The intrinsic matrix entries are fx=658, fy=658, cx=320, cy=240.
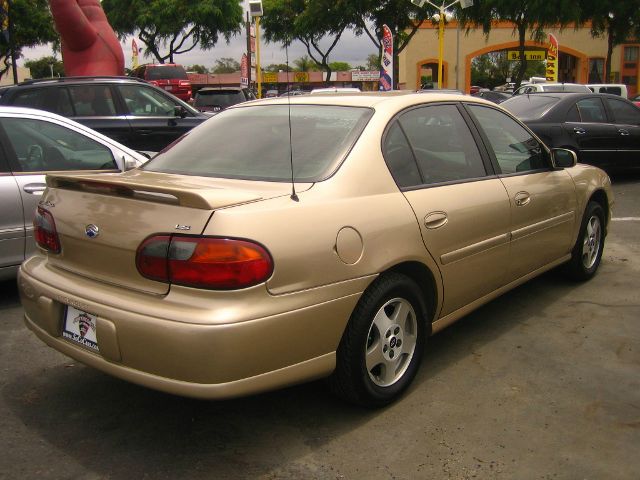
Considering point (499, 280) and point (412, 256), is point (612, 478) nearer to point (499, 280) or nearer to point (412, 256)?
point (412, 256)

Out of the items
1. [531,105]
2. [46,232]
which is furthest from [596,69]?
[46,232]

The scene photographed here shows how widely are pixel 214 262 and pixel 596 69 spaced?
52.4m

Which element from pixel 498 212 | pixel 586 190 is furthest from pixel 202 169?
pixel 586 190

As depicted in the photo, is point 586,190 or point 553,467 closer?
point 553,467

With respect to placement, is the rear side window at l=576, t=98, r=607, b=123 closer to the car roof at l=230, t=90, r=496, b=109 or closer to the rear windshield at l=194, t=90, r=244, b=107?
the car roof at l=230, t=90, r=496, b=109

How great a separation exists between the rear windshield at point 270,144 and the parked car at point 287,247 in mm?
12

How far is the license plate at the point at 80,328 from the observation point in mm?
2803

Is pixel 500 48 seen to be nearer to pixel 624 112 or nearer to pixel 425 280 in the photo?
pixel 624 112

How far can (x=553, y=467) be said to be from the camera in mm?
2732

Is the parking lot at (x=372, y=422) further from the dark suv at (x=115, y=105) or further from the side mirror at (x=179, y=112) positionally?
the side mirror at (x=179, y=112)

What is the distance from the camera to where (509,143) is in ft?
14.3

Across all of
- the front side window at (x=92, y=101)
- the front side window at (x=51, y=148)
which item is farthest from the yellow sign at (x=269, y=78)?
the front side window at (x=51, y=148)

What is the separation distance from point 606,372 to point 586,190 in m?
1.78

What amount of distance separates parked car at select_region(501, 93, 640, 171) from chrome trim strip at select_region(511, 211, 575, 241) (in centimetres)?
538
